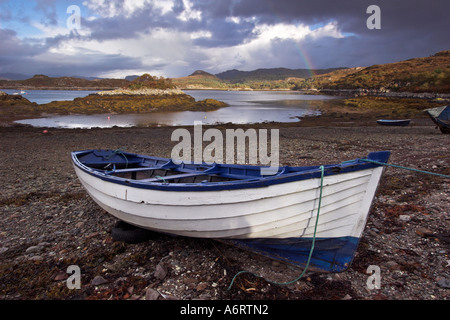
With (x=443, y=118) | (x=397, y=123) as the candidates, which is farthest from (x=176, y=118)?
(x=443, y=118)

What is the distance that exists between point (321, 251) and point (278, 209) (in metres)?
1.27

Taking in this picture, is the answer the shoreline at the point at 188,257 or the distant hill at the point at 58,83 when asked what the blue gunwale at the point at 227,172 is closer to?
the shoreline at the point at 188,257

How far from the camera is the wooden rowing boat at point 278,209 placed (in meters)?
4.38

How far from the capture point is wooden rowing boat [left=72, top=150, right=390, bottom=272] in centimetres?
438

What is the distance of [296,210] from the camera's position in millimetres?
4512

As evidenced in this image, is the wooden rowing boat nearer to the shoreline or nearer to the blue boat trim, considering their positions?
the blue boat trim

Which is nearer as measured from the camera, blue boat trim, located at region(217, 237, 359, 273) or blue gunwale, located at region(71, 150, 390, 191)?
blue gunwale, located at region(71, 150, 390, 191)

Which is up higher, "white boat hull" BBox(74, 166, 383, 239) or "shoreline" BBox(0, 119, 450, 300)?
"white boat hull" BBox(74, 166, 383, 239)

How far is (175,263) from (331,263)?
2971 mm

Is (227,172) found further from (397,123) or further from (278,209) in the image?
(397,123)

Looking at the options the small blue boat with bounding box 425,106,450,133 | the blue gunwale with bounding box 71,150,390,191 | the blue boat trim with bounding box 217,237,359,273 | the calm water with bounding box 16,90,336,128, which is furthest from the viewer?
the calm water with bounding box 16,90,336,128

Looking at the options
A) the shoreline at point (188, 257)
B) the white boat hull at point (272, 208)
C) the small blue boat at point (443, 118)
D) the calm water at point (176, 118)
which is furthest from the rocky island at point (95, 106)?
the white boat hull at point (272, 208)

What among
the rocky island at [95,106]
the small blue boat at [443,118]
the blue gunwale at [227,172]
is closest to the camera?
the blue gunwale at [227,172]

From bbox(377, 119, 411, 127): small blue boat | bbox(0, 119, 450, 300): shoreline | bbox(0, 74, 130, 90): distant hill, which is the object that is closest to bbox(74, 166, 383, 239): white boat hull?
bbox(0, 119, 450, 300): shoreline
